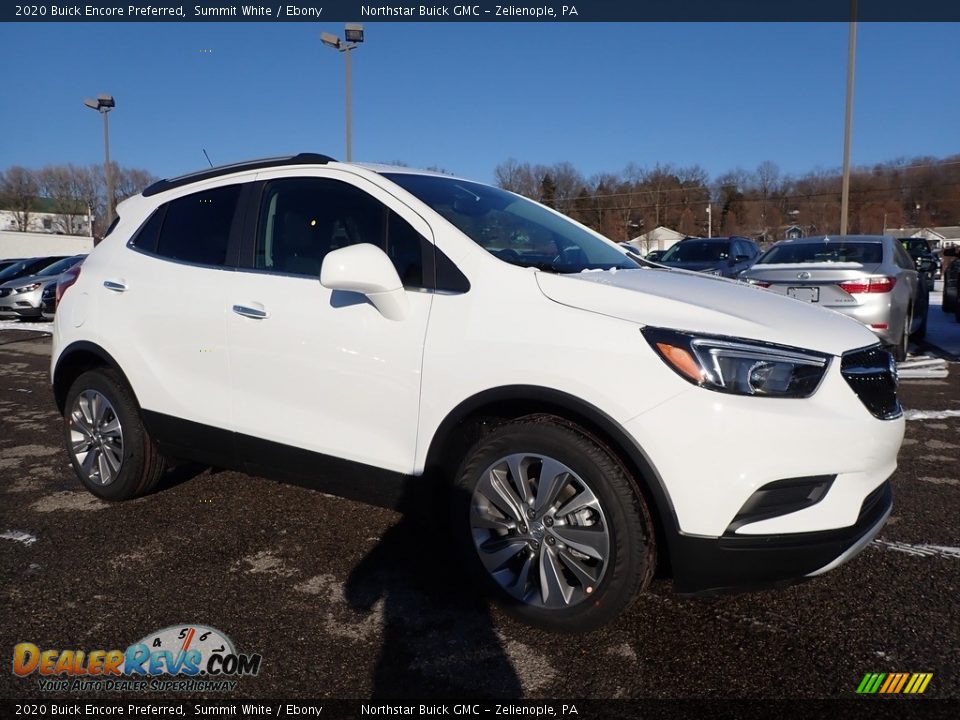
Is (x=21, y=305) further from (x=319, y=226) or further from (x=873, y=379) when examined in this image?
(x=873, y=379)

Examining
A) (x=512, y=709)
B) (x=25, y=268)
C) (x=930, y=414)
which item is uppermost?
(x=25, y=268)

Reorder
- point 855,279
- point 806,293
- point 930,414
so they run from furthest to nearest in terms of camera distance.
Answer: point 855,279 → point 806,293 → point 930,414

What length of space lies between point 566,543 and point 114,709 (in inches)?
61.2

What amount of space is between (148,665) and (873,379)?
2.72 meters

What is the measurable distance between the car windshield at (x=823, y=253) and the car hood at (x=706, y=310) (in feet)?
17.4

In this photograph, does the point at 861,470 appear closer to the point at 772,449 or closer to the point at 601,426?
the point at 772,449

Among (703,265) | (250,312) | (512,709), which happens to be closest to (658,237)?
(703,265)

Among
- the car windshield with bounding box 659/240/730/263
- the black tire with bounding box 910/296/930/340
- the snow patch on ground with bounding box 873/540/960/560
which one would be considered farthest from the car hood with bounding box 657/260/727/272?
the snow patch on ground with bounding box 873/540/960/560

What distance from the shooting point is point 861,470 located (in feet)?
7.97

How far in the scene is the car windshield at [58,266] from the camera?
55.7ft

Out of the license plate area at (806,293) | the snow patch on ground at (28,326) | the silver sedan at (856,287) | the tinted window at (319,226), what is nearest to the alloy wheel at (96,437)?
the tinted window at (319,226)

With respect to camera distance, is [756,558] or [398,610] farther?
[398,610]

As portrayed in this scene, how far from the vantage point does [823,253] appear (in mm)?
8102

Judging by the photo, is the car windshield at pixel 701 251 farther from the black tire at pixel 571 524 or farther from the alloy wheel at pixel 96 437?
the black tire at pixel 571 524
